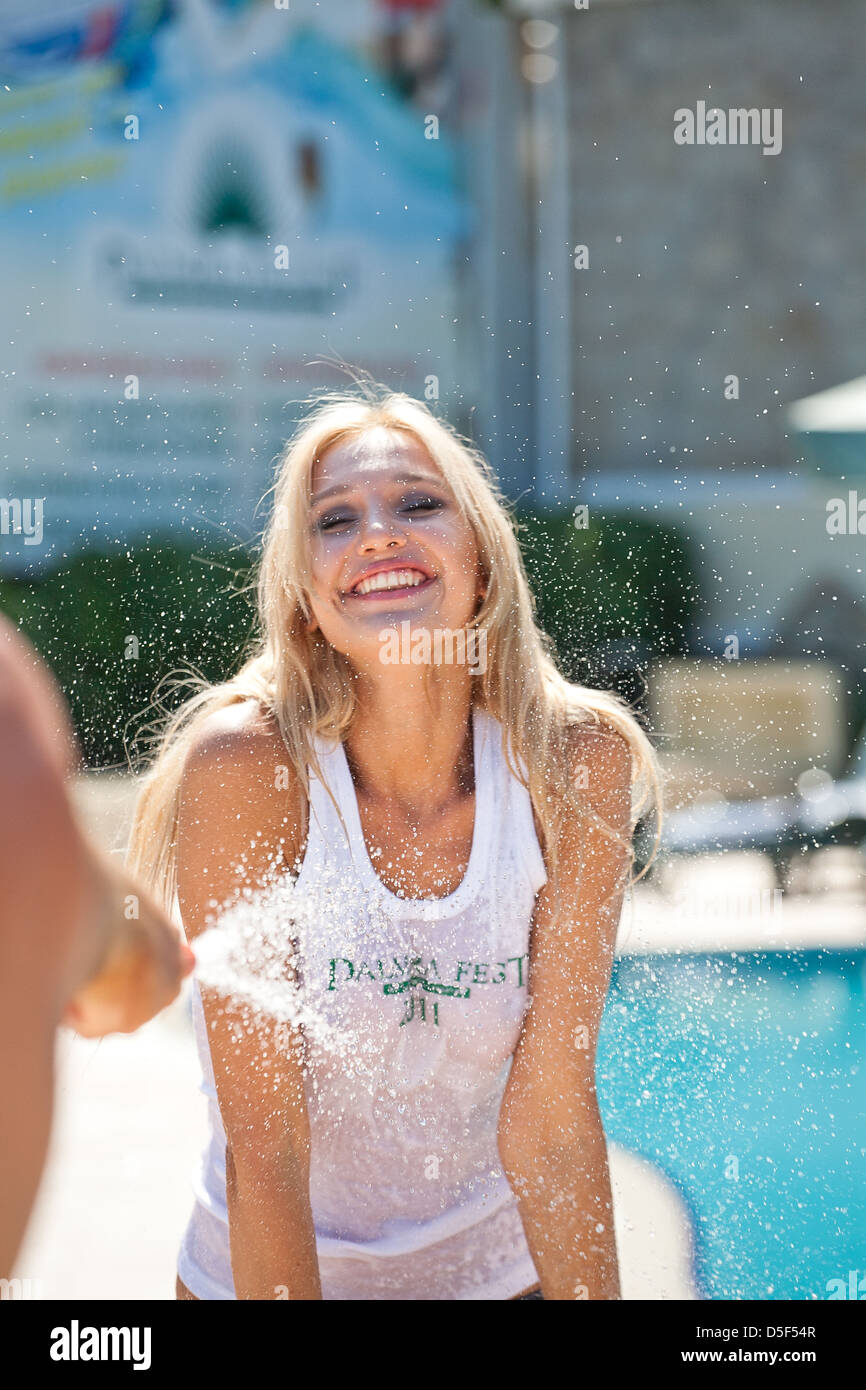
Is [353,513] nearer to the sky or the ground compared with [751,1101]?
nearer to the sky

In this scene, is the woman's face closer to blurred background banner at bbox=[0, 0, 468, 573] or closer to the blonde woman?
the blonde woman

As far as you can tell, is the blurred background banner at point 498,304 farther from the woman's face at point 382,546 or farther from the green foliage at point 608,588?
the woman's face at point 382,546

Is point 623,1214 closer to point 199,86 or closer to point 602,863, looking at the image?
point 602,863

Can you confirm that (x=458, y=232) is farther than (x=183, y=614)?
Yes

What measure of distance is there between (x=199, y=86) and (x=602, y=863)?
30.2 feet

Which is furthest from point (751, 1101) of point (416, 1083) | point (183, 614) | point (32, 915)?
point (32, 915)

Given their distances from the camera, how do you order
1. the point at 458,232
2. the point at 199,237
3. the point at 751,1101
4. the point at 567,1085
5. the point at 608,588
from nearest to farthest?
1. the point at 567,1085
2. the point at 751,1101
3. the point at 608,588
4. the point at 199,237
5. the point at 458,232

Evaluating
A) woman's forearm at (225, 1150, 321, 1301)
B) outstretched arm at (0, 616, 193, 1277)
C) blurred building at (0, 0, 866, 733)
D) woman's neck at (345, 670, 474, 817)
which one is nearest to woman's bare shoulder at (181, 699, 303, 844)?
woman's neck at (345, 670, 474, 817)

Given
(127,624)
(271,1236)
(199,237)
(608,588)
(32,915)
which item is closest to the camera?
(32,915)

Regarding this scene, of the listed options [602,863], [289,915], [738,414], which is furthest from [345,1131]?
[738,414]

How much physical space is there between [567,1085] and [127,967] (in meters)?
1.10

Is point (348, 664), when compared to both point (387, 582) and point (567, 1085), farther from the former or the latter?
point (567, 1085)

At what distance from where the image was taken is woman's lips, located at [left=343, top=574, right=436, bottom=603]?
6.74 feet

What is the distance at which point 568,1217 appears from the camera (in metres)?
1.95
